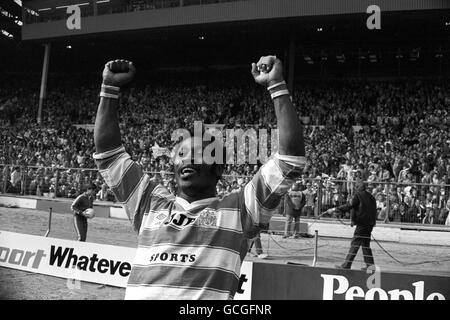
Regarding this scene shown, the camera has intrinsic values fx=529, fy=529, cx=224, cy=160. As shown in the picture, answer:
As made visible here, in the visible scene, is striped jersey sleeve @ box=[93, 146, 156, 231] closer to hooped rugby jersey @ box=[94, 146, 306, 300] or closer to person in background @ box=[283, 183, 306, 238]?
hooped rugby jersey @ box=[94, 146, 306, 300]

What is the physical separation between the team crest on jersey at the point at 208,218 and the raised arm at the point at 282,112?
449mm

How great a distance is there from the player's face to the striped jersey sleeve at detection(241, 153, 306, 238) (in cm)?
20

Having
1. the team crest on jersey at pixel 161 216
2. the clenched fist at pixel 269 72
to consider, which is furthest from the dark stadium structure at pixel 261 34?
the team crest on jersey at pixel 161 216

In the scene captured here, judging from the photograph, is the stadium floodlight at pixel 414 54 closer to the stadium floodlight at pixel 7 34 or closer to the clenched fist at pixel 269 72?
the stadium floodlight at pixel 7 34

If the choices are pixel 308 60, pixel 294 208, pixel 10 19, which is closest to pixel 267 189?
pixel 294 208

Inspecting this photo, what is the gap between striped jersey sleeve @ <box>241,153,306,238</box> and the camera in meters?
2.44

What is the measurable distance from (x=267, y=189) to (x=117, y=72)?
947mm

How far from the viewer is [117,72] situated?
8.66ft

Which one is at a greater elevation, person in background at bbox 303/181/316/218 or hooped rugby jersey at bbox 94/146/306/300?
hooped rugby jersey at bbox 94/146/306/300

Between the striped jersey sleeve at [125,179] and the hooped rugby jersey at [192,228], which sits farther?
the striped jersey sleeve at [125,179]

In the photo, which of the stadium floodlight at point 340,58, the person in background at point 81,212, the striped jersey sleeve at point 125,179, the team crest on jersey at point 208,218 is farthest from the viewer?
the stadium floodlight at point 340,58

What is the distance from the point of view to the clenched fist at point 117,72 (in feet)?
8.61

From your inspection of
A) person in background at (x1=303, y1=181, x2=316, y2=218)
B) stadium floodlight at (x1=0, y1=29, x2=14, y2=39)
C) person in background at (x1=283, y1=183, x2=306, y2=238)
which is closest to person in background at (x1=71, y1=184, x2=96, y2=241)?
person in background at (x1=283, y1=183, x2=306, y2=238)

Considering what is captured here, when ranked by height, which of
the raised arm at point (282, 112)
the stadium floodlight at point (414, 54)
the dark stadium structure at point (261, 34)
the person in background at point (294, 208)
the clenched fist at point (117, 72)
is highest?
the dark stadium structure at point (261, 34)
